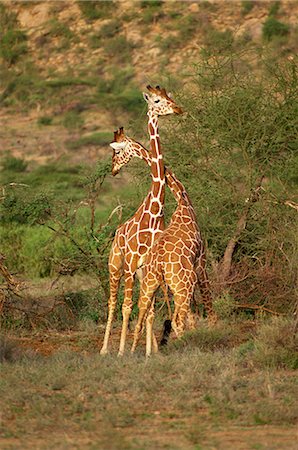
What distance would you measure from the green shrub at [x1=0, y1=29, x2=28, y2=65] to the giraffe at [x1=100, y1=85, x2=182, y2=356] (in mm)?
32927

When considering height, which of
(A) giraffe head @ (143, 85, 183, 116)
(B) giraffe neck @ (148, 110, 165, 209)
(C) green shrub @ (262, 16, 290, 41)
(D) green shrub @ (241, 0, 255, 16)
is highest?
(A) giraffe head @ (143, 85, 183, 116)

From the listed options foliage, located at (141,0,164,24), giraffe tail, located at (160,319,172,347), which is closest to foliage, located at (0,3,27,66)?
foliage, located at (141,0,164,24)

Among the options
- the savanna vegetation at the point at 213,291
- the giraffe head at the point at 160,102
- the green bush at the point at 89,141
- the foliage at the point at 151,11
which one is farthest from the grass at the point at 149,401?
the foliage at the point at 151,11

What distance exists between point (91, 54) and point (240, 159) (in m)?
29.4

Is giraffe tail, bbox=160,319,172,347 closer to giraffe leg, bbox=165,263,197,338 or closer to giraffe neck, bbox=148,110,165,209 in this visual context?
giraffe leg, bbox=165,263,197,338

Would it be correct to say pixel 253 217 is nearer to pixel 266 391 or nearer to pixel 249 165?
pixel 249 165

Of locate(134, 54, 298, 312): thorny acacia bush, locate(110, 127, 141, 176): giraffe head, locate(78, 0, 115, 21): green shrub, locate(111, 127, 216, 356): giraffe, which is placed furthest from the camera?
locate(78, 0, 115, 21): green shrub

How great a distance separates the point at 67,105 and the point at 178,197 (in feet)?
89.8

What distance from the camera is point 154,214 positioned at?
418 inches

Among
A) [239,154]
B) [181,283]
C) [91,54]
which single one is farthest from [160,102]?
[91,54]

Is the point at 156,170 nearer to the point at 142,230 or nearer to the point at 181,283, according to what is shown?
the point at 142,230

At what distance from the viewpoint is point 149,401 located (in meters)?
8.20

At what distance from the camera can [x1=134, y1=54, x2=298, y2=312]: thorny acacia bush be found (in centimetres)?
1327

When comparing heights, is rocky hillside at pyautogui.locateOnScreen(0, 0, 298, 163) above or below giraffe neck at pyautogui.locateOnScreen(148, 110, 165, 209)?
below
